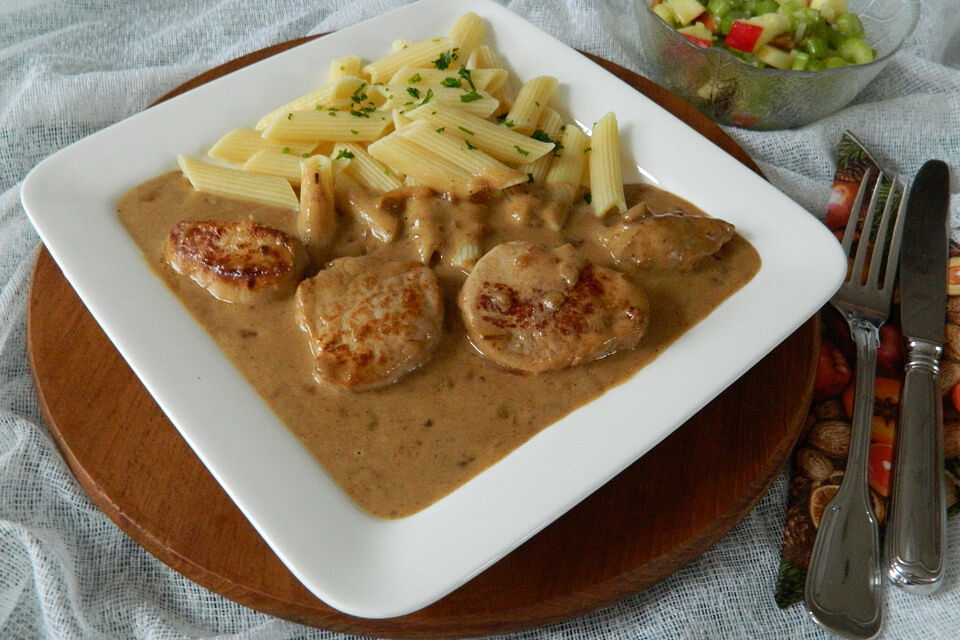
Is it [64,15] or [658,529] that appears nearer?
[658,529]

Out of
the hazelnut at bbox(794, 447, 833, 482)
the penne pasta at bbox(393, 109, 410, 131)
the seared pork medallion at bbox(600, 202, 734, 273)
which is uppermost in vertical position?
the penne pasta at bbox(393, 109, 410, 131)

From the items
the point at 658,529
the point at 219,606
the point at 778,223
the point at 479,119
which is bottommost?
the point at 219,606

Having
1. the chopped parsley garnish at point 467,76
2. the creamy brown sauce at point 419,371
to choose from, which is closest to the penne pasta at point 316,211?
the creamy brown sauce at point 419,371

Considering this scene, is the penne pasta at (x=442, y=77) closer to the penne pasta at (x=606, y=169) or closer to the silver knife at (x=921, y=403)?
the penne pasta at (x=606, y=169)

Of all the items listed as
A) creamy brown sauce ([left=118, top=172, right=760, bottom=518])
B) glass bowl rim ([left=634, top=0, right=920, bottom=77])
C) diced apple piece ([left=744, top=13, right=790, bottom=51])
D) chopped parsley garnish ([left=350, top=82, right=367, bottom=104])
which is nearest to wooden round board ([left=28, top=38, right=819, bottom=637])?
creamy brown sauce ([left=118, top=172, right=760, bottom=518])

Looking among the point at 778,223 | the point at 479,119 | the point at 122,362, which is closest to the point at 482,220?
the point at 479,119

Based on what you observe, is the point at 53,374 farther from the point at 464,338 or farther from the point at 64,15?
the point at 64,15

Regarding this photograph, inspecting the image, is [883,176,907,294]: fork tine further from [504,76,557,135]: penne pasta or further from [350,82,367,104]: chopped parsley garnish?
[350,82,367,104]: chopped parsley garnish
